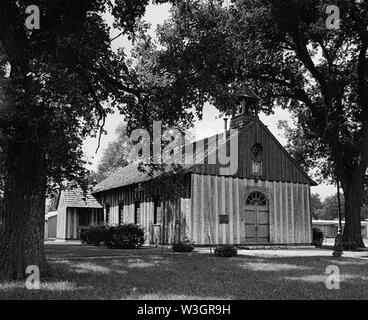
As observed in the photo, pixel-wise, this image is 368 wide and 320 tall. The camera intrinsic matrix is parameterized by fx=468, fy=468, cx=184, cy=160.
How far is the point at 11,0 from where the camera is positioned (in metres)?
11.6

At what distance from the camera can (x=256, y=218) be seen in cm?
2577

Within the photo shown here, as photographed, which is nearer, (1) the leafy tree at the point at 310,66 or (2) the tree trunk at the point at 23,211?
(2) the tree trunk at the point at 23,211

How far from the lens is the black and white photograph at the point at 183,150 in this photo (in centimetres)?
1026

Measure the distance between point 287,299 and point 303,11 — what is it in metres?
19.1

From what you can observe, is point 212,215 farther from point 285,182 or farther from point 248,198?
point 285,182

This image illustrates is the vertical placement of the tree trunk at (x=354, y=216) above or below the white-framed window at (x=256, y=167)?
below

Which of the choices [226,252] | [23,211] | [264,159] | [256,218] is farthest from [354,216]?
[23,211]

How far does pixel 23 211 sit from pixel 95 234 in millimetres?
16628

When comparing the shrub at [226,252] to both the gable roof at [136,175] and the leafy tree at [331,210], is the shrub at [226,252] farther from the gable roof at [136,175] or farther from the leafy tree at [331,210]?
the leafy tree at [331,210]

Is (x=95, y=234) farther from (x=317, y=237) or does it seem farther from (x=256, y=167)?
(x=317, y=237)

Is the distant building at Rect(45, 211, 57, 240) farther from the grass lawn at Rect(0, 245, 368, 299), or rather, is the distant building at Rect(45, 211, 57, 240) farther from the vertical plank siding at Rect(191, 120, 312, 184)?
the grass lawn at Rect(0, 245, 368, 299)

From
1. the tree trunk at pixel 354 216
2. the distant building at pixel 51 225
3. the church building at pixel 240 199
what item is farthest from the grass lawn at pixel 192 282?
the distant building at pixel 51 225

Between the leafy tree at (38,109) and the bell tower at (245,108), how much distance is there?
1406 centimetres
